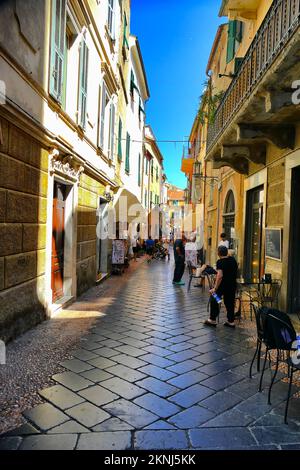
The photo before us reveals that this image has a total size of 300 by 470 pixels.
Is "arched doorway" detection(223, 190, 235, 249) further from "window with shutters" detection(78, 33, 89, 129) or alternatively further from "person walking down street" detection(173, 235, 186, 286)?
"window with shutters" detection(78, 33, 89, 129)

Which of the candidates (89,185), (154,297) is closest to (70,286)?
(154,297)

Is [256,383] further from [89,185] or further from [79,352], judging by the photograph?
[89,185]

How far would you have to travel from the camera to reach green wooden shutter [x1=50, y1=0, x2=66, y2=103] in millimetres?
5980

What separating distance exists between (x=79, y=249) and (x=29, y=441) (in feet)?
19.3

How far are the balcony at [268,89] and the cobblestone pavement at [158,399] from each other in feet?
12.0

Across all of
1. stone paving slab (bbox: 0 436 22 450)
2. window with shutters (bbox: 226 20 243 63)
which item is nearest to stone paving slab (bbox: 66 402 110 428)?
stone paving slab (bbox: 0 436 22 450)

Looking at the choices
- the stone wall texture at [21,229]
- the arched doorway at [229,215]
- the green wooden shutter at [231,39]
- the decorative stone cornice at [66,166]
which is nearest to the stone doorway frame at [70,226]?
the decorative stone cornice at [66,166]

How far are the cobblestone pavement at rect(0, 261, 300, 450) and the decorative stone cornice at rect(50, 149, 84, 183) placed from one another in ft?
9.41

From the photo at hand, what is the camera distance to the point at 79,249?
8320mm

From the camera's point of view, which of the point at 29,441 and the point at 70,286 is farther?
the point at 70,286

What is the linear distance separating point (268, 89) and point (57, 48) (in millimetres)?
3601

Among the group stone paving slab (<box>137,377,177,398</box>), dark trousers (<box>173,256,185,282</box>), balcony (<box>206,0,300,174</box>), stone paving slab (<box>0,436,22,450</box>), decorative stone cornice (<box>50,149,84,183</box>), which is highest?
balcony (<box>206,0,300,174</box>)

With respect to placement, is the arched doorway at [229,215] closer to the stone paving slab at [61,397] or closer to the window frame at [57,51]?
the window frame at [57,51]

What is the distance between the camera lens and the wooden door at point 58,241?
7009mm
